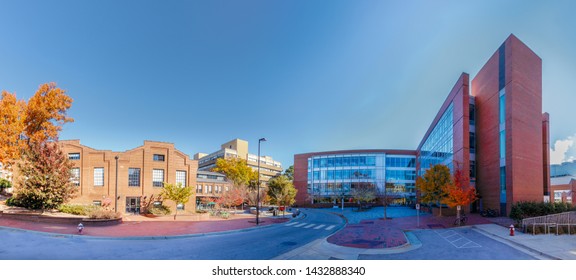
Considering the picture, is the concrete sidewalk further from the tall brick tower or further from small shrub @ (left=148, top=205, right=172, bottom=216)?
small shrub @ (left=148, top=205, right=172, bottom=216)

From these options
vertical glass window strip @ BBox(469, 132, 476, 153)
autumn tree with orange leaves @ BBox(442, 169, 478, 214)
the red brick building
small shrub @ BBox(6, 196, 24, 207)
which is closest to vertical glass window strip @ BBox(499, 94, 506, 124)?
the red brick building

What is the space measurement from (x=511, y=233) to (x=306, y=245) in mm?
13058

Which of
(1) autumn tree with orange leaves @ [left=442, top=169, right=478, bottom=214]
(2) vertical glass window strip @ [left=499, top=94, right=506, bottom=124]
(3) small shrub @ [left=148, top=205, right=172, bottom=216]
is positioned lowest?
(3) small shrub @ [left=148, top=205, right=172, bottom=216]

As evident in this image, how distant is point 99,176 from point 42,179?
979 centimetres

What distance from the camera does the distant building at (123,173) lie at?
107 ft

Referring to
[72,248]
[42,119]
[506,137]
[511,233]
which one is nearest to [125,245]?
[72,248]

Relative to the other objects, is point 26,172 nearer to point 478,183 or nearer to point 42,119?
point 42,119

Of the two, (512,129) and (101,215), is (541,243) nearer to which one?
(512,129)

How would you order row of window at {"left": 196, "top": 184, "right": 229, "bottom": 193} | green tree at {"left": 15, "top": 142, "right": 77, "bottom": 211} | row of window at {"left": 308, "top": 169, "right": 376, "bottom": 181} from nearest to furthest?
green tree at {"left": 15, "top": 142, "right": 77, "bottom": 211}
row of window at {"left": 196, "top": 184, "right": 229, "bottom": 193}
row of window at {"left": 308, "top": 169, "right": 376, "bottom": 181}

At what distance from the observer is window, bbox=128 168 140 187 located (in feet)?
111

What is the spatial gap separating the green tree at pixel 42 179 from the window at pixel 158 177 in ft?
34.9

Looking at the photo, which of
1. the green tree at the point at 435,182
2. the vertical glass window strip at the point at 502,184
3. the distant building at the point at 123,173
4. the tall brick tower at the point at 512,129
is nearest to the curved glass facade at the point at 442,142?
the green tree at the point at 435,182

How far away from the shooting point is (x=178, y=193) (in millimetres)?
30422

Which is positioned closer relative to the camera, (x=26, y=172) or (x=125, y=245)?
(x=125, y=245)
